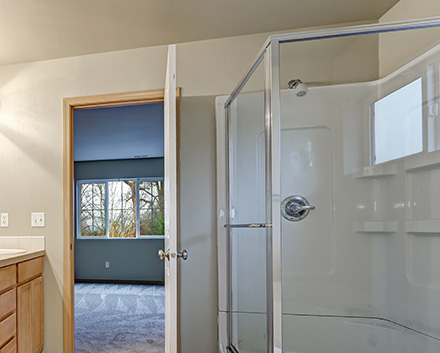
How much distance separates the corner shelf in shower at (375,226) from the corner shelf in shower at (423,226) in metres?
0.06

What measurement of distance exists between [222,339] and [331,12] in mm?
2165

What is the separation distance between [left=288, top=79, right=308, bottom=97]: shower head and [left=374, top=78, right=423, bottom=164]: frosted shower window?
39cm

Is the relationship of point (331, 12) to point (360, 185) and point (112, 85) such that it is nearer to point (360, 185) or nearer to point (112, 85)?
point (360, 185)

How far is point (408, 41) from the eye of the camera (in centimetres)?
151

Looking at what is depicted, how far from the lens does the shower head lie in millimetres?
1625

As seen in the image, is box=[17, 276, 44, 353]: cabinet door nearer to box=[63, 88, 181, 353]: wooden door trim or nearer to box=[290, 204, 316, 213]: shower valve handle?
box=[63, 88, 181, 353]: wooden door trim

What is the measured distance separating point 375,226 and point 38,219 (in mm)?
2304

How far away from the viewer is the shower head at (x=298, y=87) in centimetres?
162

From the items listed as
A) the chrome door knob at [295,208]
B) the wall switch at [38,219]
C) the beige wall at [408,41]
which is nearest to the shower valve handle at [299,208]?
the chrome door knob at [295,208]

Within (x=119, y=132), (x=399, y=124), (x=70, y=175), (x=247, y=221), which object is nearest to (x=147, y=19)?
(x=70, y=175)

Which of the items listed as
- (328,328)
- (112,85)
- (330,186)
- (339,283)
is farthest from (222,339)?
(112,85)

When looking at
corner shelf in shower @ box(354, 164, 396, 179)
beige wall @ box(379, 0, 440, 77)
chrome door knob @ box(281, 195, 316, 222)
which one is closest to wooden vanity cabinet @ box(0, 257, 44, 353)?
chrome door knob @ box(281, 195, 316, 222)

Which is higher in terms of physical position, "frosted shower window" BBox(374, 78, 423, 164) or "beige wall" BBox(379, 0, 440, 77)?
"beige wall" BBox(379, 0, 440, 77)

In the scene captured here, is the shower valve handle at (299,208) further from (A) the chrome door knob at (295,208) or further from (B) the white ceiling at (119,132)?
(B) the white ceiling at (119,132)
